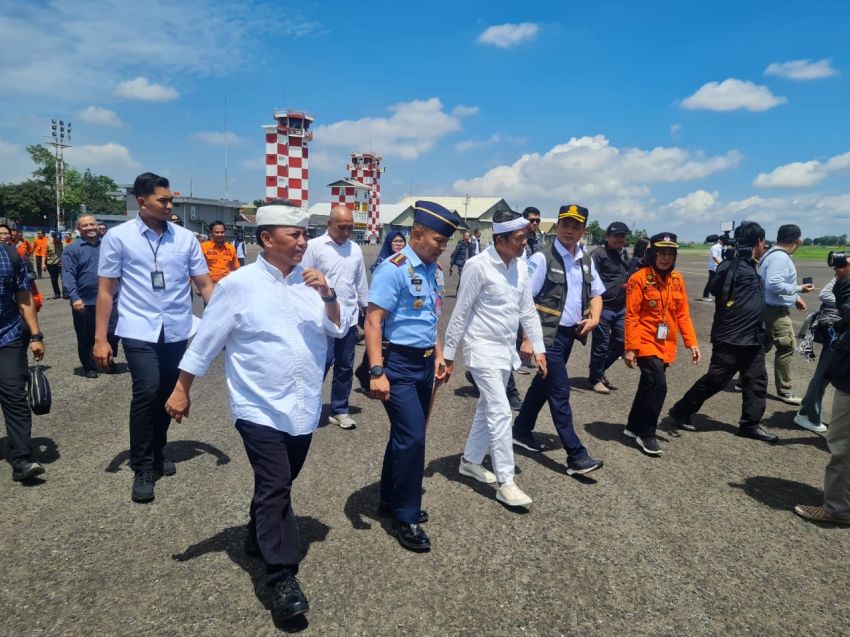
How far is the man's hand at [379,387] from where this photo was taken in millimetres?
2971

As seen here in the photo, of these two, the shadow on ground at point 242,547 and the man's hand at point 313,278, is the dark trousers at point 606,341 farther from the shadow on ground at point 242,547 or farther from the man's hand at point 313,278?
the man's hand at point 313,278

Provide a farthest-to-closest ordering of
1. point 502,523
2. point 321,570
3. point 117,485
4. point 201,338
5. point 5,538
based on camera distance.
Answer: point 117,485 → point 502,523 → point 5,538 → point 321,570 → point 201,338

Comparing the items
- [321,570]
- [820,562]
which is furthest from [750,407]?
[321,570]

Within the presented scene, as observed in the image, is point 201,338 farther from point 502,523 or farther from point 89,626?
point 502,523

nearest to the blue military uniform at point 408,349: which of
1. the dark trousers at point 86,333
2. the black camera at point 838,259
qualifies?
the black camera at point 838,259

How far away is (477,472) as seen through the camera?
12.9 ft

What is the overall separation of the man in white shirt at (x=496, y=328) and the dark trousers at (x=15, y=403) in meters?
3.06

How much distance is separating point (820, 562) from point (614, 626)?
1541 mm

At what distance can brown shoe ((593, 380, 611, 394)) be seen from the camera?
6.57 metres

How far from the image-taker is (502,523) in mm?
3334

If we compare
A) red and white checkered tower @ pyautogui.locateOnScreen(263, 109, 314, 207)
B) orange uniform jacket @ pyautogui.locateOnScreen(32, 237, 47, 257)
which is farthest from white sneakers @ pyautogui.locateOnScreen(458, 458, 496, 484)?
red and white checkered tower @ pyautogui.locateOnScreen(263, 109, 314, 207)

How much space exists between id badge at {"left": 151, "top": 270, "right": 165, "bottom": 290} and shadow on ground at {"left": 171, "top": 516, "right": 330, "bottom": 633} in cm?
171

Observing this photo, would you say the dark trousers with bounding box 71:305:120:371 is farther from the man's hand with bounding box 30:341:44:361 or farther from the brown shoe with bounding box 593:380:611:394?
the brown shoe with bounding box 593:380:611:394

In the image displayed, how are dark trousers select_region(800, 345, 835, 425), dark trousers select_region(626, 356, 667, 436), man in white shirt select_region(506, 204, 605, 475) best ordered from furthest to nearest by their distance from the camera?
dark trousers select_region(800, 345, 835, 425)
dark trousers select_region(626, 356, 667, 436)
man in white shirt select_region(506, 204, 605, 475)
